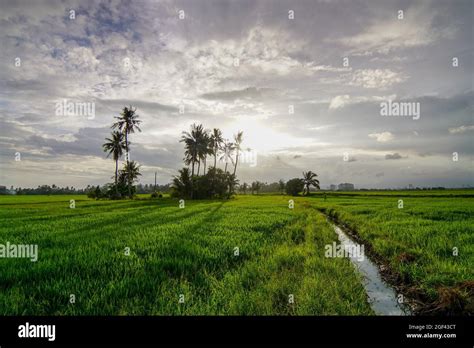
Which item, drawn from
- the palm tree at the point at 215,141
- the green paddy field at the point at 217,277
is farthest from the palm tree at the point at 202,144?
the green paddy field at the point at 217,277

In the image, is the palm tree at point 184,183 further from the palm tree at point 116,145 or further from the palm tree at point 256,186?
the palm tree at point 256,186

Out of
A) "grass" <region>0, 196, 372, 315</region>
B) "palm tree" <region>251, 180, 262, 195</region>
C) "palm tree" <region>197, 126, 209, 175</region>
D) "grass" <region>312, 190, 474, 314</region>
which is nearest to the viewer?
"grass" <region>0, 196, 372, 315</region>

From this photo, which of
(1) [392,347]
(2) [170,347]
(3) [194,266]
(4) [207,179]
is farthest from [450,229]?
(4) [207,179]

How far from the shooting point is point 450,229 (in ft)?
34.0

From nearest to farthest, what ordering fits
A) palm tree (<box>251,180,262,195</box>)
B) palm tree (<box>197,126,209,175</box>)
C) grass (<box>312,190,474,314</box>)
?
1. grass (<box>312,190,474,314</box>)
2. palm tree (<box>197,126,209,175</box>)
3. palm tree (<box>251,180,262,195</box>)

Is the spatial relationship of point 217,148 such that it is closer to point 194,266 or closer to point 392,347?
point 194,266

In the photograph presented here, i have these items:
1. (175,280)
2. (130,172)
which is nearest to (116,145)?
(130,172)

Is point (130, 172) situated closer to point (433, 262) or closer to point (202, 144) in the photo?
point (202, 144)

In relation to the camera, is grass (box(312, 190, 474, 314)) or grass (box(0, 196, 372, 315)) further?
grass (box(312, 190, 474, 314))

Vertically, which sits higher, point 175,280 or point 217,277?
point 175,280

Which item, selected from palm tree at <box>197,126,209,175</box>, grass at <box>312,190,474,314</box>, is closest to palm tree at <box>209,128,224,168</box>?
palm tree at <box>197,126,209,175</box>

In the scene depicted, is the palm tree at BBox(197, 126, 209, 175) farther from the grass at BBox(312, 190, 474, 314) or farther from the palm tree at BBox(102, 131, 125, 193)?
the grass at BBox(312, 190, 474, 314)

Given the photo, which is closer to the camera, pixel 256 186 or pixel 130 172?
pixel 130 172

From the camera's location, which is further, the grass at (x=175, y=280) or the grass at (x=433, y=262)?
the grass at (x=433, y=262)
